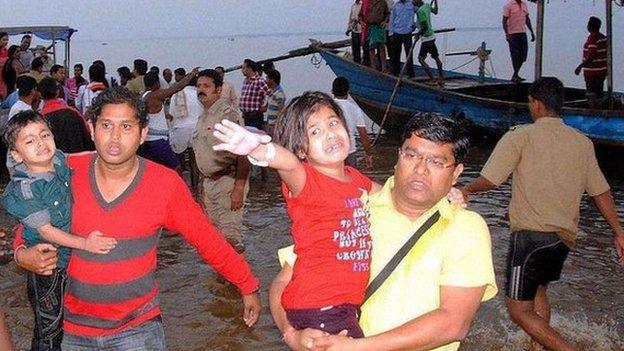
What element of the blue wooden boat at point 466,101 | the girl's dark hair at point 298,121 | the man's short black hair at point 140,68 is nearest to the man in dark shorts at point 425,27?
the blue wooden boat at point 466,101

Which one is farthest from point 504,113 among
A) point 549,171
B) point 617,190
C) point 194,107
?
point 549,171

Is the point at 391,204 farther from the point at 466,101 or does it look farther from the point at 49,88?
the point at 466,101

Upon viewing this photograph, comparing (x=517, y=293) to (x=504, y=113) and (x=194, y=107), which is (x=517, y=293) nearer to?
(x=194, y=107)

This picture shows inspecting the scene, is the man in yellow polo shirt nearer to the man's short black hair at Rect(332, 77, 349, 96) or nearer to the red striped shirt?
the red striped shirt

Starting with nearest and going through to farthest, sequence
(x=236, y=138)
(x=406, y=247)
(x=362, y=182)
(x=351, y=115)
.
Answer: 1. (x=236, y=138)
2. (x=406, y=247)
3. (x=362, y=182)
4. (x=351, y=115)

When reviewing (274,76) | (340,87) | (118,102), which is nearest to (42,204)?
(118,102)

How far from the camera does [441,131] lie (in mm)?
2504

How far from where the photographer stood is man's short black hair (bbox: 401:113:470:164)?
2.50m

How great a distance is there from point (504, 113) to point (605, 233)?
483 cm

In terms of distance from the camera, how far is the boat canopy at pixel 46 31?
17484 mm

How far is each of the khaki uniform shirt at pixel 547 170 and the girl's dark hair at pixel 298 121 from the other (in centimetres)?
210

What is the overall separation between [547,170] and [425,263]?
2.38 m

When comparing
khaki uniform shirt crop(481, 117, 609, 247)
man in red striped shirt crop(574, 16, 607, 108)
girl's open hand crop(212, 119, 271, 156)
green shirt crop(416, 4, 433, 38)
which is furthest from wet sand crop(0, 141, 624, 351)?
green shirt crop(416, 4, 433, 38)

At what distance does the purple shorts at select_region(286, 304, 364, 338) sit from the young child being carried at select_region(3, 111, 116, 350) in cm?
104
